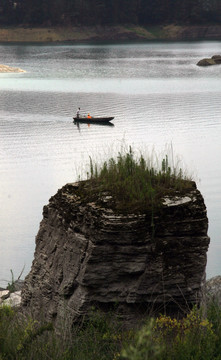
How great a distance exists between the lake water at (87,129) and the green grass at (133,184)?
1640 millimetres

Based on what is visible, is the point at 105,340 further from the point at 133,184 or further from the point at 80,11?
the point at 80,11

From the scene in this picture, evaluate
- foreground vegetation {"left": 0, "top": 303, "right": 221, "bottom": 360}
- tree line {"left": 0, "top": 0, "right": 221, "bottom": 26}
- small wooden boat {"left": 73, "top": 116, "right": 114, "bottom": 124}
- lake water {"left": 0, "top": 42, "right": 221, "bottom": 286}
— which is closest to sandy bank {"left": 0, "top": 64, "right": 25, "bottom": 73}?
lake water {"left": 0, "top": 42, "right": 221, "bottom": 286}

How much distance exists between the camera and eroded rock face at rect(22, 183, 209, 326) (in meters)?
8.75

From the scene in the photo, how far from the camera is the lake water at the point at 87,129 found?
26969 millimetres

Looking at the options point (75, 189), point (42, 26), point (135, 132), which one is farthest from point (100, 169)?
point (42, 26)

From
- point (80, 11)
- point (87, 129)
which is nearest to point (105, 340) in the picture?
point (87, 129)

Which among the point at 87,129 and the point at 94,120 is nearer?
the point at 87,129

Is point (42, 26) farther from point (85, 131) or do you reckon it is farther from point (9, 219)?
point (9, 219)

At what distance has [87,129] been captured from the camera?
49.2 metres

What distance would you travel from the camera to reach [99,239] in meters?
8.74

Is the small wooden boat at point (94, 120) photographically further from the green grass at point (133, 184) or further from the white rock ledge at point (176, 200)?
the white rock ledge at point (176, 200)

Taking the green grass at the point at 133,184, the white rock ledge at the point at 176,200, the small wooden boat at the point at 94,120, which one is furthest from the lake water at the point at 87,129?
the white rock ledge at the point at 176,200

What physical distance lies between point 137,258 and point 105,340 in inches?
47.9

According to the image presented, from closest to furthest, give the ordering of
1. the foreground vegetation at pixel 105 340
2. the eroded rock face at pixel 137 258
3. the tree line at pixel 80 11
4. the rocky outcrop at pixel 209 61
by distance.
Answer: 1. the foreground vegetation at pixel 105 340
2. the eroded rock face at pixel 137 258
3. the rocky outcrop at pixel 209 61
4. the tree line at pixel 80 11
